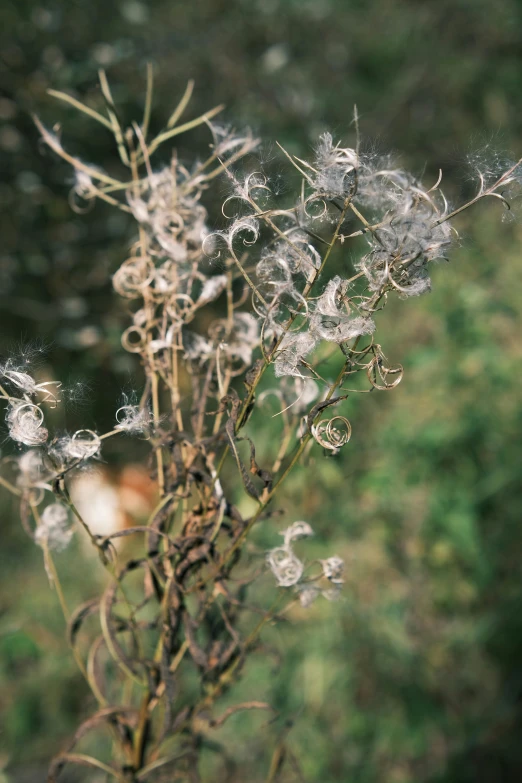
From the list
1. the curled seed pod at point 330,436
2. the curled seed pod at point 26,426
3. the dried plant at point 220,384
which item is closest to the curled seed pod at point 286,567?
the dried plant at point 220,384

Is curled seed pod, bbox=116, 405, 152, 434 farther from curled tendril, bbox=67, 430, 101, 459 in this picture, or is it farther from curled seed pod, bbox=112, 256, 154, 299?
curled seed pod, bbox=112, 256, 154, 299

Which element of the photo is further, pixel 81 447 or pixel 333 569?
pixel 333 569

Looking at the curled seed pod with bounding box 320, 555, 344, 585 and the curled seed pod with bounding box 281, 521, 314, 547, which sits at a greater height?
the curled seed pod with bounding box 281, 521, 314, 547

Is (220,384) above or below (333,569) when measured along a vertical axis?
above

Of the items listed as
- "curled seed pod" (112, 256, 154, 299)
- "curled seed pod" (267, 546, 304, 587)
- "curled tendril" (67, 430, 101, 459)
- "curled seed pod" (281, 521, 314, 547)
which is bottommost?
"curled seed pod" (267, 546, 304, 587)

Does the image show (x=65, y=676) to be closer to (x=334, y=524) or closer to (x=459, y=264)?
(x=334, y=524)

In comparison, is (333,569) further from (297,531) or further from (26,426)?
(26,426)

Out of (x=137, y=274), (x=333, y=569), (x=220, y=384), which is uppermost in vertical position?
(x=137, y=274)

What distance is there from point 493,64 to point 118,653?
4.07 meters

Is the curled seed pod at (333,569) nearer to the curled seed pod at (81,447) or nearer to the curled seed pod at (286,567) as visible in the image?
the curled seed pod at (286,567)

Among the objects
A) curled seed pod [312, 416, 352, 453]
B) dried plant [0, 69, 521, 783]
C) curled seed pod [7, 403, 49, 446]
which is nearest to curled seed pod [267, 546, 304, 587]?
dried plant [0, 69, 521, 783]

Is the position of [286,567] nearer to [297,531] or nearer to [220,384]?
[297,531]

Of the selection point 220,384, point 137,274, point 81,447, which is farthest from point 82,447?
point 137,274

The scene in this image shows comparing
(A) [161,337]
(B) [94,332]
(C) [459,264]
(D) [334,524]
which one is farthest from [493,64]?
(A) [161,337]
